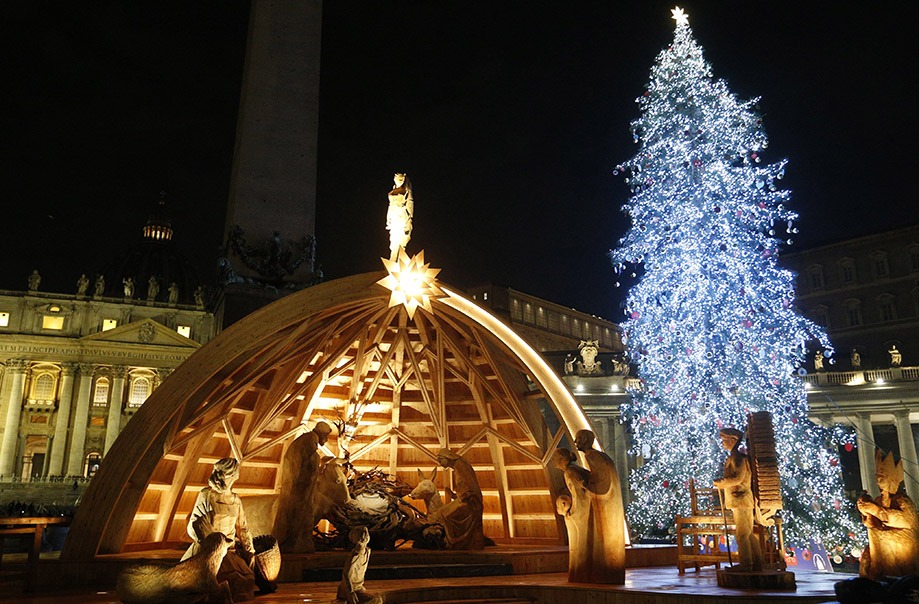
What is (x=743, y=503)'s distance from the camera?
9.51 meters

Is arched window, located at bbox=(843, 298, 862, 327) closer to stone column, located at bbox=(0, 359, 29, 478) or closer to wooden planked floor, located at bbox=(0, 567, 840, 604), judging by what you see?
wooden planked floor, located at bbox=(0, 567, 840, 604)

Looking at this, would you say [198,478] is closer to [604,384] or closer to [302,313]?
[302,313]

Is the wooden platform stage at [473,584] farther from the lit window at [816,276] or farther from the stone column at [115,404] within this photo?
the stone column at [115,404]

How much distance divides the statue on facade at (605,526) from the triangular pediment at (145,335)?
206 feet

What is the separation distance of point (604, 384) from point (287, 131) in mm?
26262

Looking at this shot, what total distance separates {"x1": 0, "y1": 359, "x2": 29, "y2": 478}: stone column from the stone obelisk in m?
56.9

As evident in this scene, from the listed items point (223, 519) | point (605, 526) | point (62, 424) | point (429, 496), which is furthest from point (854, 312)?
point (62, 424)

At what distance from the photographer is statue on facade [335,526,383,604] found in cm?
816

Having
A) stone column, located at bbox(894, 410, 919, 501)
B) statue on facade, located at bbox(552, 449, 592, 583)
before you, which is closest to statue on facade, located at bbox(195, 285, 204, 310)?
stone column, located at bbox(894, 410, 919, 501)

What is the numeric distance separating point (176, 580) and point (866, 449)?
117 feet

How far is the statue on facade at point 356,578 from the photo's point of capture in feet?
26.8

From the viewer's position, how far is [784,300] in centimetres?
1872

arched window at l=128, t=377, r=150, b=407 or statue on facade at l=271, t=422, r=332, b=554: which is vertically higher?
arched window at l=128, t=377, r=150, b=407

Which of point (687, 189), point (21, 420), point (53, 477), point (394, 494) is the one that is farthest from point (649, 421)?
point (21, 420)
